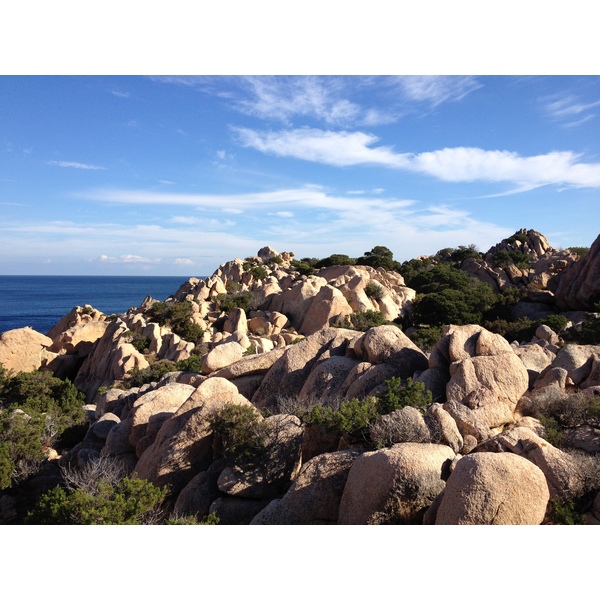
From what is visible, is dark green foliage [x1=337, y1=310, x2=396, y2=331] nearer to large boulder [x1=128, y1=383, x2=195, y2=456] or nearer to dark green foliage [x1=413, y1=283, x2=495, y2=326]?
dark green foliage [x1=413, y1=283, x2=495, y2=326]

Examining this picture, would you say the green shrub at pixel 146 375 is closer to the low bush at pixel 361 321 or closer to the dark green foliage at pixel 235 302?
the low bush at pixel 361 321

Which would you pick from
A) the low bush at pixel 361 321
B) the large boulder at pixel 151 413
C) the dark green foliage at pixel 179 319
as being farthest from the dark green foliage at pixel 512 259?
the large boulder at pixel 151 413

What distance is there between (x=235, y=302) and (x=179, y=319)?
5250mm

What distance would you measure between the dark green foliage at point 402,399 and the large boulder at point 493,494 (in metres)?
Result: 3.22

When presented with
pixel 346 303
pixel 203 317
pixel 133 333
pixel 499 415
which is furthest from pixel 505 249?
pixel 499 415

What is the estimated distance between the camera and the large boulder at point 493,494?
5762mm

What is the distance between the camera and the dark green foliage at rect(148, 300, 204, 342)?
3178 cm

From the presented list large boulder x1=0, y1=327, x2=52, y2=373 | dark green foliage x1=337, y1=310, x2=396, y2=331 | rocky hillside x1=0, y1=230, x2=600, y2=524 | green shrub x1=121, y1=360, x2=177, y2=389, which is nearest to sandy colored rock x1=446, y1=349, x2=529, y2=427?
rocky hillside x1=0, y1=230, x2=600, y2=524

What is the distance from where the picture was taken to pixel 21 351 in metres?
29.9

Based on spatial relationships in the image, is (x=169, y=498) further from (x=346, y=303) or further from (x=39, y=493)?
(x=346, y=303)

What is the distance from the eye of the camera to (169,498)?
30.8 ft

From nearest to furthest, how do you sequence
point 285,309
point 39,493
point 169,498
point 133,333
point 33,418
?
→ point 169,498 → point 39,493 → point 33,418 → point 133,333 → point 285,309

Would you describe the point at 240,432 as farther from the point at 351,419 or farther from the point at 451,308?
the point at 451,308
